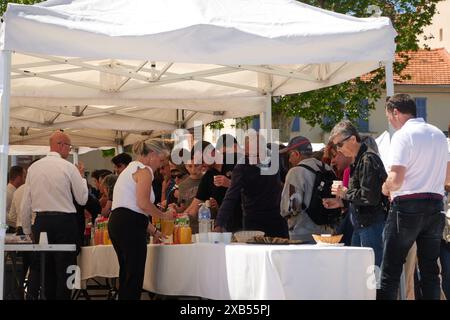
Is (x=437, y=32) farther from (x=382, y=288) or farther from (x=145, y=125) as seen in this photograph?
(x=382, y=288)

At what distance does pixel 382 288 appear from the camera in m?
6.23

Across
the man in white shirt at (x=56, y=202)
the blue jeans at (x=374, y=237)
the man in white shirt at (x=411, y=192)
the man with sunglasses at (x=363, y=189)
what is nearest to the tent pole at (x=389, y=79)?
the man with sunglasses at (x=363, y=189)

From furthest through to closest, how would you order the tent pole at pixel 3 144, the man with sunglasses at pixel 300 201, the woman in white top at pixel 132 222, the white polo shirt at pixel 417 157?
the woman in white top at pixel 132 222 → the man with sunglasses at pixel 300 201 → the tent pole at pixel 3 144 → the white polo shirt at pixel 417 157

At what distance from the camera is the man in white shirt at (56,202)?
7904 millimetres

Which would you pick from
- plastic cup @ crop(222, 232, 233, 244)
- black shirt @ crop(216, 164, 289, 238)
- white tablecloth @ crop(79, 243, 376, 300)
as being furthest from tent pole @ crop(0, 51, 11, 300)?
black shirt @ crop(216, 164, 289, 238)

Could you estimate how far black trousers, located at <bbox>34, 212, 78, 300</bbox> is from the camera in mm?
7887

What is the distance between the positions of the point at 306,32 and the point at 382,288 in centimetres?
194

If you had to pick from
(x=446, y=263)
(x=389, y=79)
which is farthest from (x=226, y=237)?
(x=446, y=263)

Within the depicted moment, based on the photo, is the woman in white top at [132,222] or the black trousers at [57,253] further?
the black trousers at [57,253]

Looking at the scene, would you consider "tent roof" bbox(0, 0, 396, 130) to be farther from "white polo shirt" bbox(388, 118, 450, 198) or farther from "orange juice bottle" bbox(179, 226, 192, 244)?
"orange juice bottle" bbox(179, 226, 192, 244)

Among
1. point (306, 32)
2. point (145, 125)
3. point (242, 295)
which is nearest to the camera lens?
point (242, 295)

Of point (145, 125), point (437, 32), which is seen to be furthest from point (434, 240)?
point (437, 32)

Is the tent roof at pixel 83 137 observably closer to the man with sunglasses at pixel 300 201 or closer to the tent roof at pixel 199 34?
the tent roof at pixel 199 34

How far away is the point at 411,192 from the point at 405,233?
27cm
